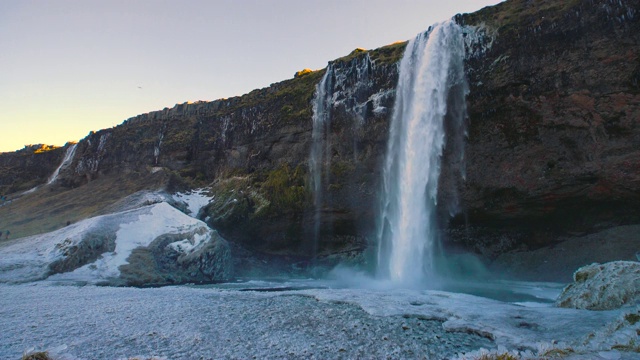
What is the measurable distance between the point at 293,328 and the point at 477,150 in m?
19.7

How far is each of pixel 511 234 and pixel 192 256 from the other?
2100 centimetres

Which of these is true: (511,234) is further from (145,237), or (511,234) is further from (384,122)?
(145,237)

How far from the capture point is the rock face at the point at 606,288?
425 inches

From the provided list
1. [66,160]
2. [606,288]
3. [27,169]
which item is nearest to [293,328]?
[606,288]

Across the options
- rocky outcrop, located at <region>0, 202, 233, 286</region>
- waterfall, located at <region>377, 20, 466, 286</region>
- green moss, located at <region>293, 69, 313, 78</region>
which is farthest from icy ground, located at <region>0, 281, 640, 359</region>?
green moss, located at <region>293, 69, 313, 78</region>

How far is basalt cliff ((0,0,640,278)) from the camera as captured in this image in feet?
71.4

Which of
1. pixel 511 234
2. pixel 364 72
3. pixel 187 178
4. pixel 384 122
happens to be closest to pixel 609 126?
pixel 511 234

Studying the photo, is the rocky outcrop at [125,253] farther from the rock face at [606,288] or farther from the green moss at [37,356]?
the rock face at [606,288]

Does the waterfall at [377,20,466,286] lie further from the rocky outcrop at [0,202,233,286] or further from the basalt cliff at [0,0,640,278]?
the rocky outcrop at [0,202,233,286]

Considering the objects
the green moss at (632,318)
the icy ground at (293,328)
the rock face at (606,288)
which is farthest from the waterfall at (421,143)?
the green moss at (632,318)

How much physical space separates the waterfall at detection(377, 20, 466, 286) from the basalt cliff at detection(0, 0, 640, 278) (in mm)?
804

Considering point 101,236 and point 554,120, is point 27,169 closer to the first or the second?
point 101,236

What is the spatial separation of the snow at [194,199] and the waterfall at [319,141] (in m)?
11.2

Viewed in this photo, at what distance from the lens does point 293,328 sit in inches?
386
